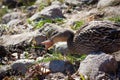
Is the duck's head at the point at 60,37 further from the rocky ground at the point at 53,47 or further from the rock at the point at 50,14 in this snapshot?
the rock at the point at 50,14

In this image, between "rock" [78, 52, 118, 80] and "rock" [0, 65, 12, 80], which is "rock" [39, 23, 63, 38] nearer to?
"rock" [0, 65, 12, 80]

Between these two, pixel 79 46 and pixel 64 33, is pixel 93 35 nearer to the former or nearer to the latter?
pixel 79 46

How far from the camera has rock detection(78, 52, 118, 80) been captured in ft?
18.4

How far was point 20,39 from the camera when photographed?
804cm

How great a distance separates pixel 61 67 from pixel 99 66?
0.81m

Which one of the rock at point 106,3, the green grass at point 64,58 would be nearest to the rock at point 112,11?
the rock at point 106,3

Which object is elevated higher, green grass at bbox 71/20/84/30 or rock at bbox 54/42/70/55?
green grass at bbox 71/20/84/30

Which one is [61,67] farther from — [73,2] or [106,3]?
[73,2]

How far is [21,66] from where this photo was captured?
257 inches

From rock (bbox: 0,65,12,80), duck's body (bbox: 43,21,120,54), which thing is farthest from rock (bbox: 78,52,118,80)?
rock (bbox: 0,65,12,80)

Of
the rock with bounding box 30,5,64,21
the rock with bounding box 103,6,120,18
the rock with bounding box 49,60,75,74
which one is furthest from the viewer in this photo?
the rock with bounding box 30,5,64,21

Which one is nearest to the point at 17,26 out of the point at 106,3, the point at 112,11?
the point at 106,3

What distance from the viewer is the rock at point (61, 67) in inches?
245

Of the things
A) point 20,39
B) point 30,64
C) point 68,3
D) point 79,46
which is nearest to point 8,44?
point 20,39
